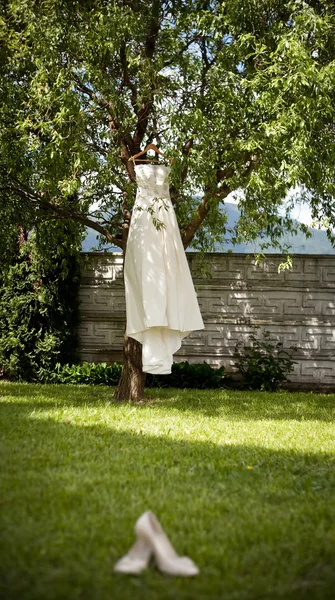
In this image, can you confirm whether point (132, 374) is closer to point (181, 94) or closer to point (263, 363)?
point (263, 363)

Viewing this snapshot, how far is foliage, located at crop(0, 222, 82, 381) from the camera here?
8391mm

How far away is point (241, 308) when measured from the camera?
8.72 metres

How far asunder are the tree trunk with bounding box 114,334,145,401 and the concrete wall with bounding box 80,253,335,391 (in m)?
2.01

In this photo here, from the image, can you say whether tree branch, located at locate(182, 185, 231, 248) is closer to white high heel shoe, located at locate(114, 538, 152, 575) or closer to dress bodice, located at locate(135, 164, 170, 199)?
dress bodice, located at locate(135, 164, 170, 199)

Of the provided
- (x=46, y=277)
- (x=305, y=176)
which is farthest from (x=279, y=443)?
(x=46, y=277)

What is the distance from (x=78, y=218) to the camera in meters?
6.78

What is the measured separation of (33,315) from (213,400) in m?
2.83

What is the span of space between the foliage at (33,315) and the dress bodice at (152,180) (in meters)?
2.59

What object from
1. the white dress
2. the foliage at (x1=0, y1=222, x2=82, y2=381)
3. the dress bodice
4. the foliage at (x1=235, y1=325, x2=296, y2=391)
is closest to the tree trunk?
the white dress

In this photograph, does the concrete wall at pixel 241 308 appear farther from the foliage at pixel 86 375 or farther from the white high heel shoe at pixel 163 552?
the white high heel shoe at pixel 163 552

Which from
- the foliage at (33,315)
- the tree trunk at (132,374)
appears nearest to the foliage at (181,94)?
the tree trunk at (132,374)

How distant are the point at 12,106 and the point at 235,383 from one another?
4580 millimetres

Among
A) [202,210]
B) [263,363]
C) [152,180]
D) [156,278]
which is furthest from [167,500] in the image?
[263,363]

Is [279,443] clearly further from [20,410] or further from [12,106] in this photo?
[12,106]
